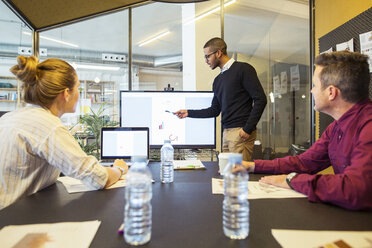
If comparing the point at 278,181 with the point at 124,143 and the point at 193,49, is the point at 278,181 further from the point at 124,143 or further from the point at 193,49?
the point at 193,49

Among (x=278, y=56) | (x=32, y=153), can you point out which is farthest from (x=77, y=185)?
(x=278, y=56)

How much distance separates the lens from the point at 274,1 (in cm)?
342

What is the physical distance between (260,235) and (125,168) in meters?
0.99

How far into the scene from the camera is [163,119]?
246 cm

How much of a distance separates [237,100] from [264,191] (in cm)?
125

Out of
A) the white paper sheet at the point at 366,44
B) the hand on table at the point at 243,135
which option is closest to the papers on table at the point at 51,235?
the hand on table at the point at 243,135

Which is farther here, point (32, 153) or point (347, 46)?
point (347, 46)

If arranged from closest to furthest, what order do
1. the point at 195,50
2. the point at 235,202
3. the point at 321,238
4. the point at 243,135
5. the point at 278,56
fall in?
the point at 321,238, the point at 235,202, the point at 243,135, the point at 195,50, the point at 278,56

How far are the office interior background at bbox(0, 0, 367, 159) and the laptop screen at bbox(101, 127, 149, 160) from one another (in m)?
1.39

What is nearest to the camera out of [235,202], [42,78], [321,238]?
[321,238]

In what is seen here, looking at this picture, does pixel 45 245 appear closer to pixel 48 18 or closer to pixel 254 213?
pixel 254 213

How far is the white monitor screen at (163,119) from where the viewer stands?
96.8 inches

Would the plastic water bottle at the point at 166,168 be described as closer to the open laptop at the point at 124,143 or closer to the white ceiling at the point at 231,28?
the open laptop at the point at 124,143

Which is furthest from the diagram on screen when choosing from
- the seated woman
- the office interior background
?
the seated woman
